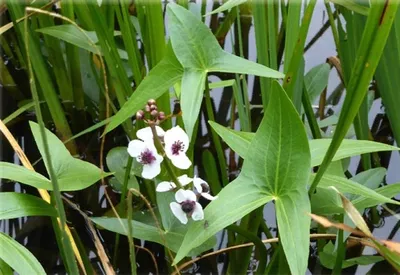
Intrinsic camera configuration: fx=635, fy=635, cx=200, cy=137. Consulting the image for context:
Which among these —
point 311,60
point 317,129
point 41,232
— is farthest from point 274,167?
point 311,60

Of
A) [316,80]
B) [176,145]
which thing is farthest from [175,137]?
[316,80]

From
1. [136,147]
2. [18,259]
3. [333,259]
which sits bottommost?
[333,259]

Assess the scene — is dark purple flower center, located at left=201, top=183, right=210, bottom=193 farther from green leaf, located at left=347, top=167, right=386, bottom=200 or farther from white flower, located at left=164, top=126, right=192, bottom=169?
green leaf, located at left=347, top=167, right=386, bottom=200

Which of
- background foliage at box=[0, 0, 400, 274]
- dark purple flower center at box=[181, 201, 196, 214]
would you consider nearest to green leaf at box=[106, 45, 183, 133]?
background foliage at box=[0, 0, 400, 274]

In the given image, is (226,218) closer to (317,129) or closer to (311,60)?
(317,129)

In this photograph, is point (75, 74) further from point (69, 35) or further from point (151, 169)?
point (151, 169)

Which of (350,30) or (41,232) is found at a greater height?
(350,30)

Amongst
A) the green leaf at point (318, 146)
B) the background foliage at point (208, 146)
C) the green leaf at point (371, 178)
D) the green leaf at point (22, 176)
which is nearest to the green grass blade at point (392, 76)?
the background foliage at point (208, 146)
